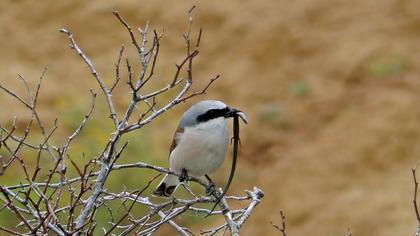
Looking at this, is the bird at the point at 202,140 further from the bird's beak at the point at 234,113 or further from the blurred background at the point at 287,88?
the blurred background at the point at 287,88

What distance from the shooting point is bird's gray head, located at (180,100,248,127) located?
3.82m

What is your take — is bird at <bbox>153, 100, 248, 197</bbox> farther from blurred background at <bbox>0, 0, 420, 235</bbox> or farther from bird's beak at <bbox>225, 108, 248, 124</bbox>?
blurred background at <bbox>0, 0, 420, 235</bbox>

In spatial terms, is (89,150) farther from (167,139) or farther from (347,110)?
(347,110)

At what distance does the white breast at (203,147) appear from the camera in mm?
3883

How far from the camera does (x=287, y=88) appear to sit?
35.4 feet

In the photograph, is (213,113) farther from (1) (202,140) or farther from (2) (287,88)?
(2) (287,88)

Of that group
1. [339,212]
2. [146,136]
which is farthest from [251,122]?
[339,212]

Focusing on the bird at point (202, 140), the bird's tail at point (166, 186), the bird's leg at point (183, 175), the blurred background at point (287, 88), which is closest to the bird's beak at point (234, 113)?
the bird at point (202, 140)

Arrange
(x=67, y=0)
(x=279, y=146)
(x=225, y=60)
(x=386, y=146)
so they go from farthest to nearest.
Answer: (x=67, y=0) < (x=225, y=60) < (x=279, y=146) < (x=386, y=146)

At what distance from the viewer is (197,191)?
29.5 feet

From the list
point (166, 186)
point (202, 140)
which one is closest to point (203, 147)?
point (202, 140)

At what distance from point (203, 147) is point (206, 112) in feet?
0.51

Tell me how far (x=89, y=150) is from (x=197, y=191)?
1.07 meters

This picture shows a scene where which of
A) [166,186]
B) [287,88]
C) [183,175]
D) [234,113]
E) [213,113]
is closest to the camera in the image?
[234,113]
